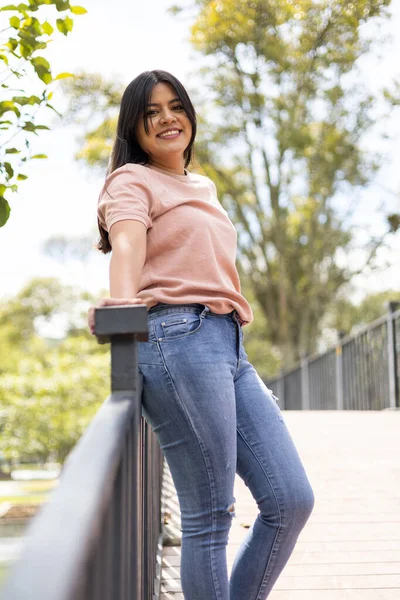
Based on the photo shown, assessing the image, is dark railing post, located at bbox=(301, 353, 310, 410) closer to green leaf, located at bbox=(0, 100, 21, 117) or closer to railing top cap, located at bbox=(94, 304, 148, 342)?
green leaf, located at bbox=(0, 100, 21, 117)

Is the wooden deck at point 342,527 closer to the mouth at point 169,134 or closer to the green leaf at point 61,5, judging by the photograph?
the mouth at point 169,134

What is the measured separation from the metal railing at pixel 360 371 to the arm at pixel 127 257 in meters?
7.12

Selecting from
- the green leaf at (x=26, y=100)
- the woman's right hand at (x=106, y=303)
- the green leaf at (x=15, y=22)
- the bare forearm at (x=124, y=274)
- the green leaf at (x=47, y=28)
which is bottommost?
the woman's right hand at (x=106, y=303)

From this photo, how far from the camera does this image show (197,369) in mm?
1864

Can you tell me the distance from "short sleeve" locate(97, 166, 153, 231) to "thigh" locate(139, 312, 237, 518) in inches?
10.7

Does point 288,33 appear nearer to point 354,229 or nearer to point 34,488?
point 354,229

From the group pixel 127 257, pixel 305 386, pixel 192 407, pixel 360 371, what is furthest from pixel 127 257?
pixel 305 386

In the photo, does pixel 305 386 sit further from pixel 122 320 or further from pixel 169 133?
pixel 122 320

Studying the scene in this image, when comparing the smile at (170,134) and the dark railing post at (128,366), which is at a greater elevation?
the smile at (170,134)

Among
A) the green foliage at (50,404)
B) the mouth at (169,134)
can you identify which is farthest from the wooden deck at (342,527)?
the green foliage at (50,404)

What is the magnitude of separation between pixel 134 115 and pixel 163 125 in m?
0.09

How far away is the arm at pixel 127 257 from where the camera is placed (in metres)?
1.81

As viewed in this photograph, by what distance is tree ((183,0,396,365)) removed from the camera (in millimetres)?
15625

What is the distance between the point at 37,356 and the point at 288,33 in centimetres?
2813
